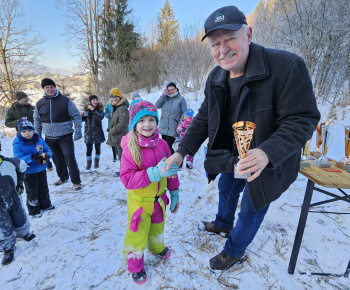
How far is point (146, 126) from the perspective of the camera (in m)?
1.83

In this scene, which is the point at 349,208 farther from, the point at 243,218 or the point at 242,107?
the point at 242,107

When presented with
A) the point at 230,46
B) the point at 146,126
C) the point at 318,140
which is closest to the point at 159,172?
the point at 146,126

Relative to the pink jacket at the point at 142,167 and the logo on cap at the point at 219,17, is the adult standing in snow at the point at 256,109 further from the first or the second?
the pink jacket at the point at 142,167

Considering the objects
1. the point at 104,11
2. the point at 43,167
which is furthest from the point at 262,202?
the point at 104,11

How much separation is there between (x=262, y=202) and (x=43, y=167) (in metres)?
3.32

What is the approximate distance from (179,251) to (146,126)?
160 cm

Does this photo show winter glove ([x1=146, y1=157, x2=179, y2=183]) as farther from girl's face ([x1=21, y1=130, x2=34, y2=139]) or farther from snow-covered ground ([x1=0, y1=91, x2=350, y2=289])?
girl's face ([x1=21, y1=130, x2=34, y2=139])

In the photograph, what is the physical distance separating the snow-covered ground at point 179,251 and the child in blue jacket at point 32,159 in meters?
0.31

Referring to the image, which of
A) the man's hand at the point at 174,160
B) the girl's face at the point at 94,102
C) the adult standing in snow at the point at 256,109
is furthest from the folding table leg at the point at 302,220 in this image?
the girl's face at the point at 94,102

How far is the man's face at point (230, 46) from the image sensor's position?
1274mm

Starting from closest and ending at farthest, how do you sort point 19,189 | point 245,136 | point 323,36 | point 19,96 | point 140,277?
point 245,136 < point 140,277 < point 19,189 < point 19,96 < point 323,36

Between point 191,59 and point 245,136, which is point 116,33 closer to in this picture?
point 191,59

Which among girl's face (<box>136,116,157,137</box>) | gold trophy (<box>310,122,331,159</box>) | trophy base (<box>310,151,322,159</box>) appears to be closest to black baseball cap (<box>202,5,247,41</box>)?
girl's face (<box>136,116,157,137</box>)

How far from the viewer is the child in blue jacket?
2.90 m
